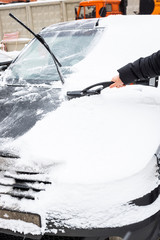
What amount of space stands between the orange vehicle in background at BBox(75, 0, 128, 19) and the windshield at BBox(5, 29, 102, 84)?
7.25m

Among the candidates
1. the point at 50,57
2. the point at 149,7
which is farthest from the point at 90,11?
the point at 50,57

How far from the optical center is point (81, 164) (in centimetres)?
148

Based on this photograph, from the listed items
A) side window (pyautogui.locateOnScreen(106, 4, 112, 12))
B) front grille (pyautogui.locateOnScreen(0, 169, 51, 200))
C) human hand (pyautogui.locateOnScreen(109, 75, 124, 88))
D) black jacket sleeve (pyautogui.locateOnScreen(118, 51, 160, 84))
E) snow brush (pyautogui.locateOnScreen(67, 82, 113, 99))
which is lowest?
front grille (pyautogui.locateOnScreen(0, 169, 51, 200))

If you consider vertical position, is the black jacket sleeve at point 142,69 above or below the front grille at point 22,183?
above

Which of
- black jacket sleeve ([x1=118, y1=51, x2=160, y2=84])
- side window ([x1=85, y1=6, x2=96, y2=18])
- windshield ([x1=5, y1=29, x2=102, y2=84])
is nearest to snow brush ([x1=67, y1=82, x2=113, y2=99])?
black jacket sleeve ([x1=118, y1=51, x2=160, y2=84])

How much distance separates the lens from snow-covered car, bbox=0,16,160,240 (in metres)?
1.39

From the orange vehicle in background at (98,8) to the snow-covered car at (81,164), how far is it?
27.6 feet

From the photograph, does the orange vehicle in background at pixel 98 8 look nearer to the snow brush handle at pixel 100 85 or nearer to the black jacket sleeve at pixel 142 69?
the snow brush handle at pixel 100 85

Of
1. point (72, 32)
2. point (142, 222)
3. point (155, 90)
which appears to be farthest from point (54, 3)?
point (142, 222)

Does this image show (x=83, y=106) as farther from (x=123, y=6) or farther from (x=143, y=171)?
(x=123, y=6)

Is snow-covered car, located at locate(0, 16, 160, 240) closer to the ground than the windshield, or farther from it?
closer to the ground

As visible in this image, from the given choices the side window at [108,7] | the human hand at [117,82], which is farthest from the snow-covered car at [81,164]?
the side window at [108,7]

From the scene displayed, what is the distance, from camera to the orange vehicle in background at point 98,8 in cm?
1005

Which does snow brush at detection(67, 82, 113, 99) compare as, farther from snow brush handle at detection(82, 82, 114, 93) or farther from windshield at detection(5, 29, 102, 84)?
windshield at detection(5, 29, 102, 84)
